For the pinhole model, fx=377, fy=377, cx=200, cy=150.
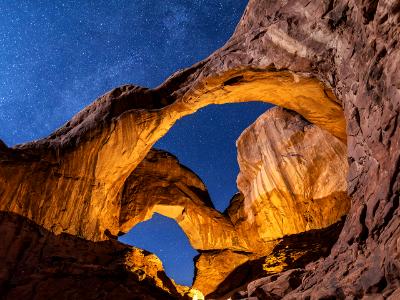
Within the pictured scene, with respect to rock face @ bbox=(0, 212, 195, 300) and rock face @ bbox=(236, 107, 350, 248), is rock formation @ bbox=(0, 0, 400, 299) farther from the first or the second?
rock face @ bbox=(236, 107, 350, 248)

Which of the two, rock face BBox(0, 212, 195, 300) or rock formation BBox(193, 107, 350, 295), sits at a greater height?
rock formation BBox(193, 107, 350, 295)

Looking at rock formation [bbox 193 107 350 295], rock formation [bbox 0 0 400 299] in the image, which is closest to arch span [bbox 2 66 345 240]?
rock formation [bbox 0 0 400 299]

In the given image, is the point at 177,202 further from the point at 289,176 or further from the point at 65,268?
the point at 65,268

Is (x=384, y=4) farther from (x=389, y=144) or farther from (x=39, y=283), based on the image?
(x=39, y=283)

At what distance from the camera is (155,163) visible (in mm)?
19406

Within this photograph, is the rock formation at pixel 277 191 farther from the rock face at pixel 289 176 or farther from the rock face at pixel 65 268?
the rock face at pixel 65 268

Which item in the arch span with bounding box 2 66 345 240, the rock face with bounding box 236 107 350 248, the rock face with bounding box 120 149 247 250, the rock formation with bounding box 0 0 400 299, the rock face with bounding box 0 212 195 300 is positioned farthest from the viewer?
the rock face with bounding box 120 149 247 250

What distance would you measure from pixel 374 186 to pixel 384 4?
3151mm

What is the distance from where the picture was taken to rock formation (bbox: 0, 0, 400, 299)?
20.5ft

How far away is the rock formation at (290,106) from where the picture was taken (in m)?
6.26

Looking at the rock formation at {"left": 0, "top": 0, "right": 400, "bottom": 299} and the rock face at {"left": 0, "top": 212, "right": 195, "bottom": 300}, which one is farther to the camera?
the rock face at {"left": 0, "top": 212, "right": 195, "bottom": 300}

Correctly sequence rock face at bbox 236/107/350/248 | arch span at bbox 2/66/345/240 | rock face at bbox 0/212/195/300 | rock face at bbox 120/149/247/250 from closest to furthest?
rock face at bbox 0/212/195/300 → arch span at bbox 2/66/345/240 → rock face at bbox 236/107/350/248 → rock face at bbox 120/149/247/250

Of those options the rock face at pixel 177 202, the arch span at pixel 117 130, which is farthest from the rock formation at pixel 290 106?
the rock face at pixel 177 202

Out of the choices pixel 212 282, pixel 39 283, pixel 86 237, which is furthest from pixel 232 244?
pixel 39 283
